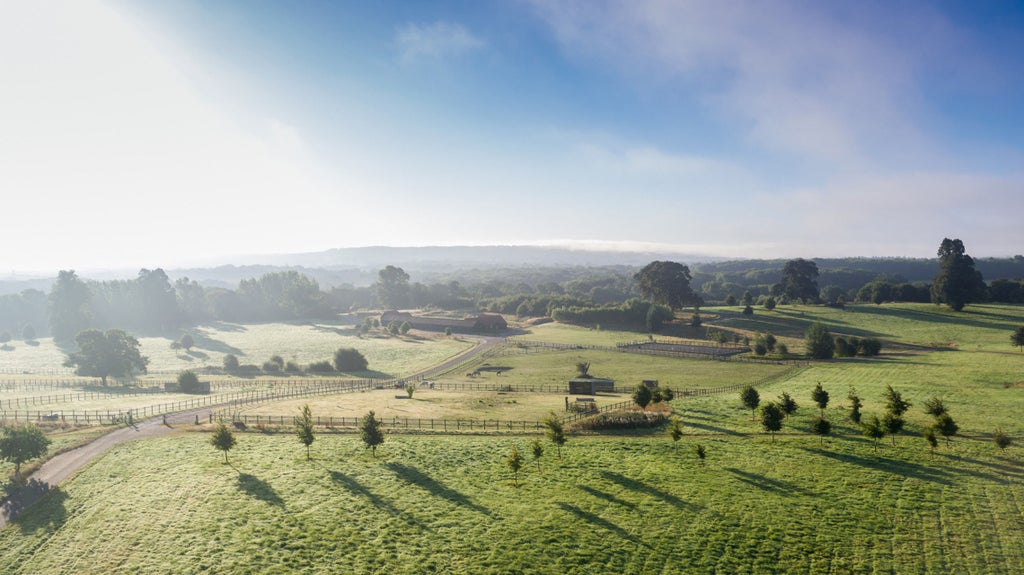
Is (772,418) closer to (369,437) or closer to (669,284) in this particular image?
(369,437)

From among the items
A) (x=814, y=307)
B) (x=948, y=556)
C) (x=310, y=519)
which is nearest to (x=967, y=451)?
(x=948, y=556)

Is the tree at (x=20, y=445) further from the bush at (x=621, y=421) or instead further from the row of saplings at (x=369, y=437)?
the bush at (x=621, y=421)

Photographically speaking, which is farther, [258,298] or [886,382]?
[258,298]

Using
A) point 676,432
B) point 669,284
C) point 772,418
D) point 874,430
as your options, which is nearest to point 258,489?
point 676,432

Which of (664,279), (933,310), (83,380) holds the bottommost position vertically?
(83,380)

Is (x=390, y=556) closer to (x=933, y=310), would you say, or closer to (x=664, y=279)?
(x=664, y=279)
